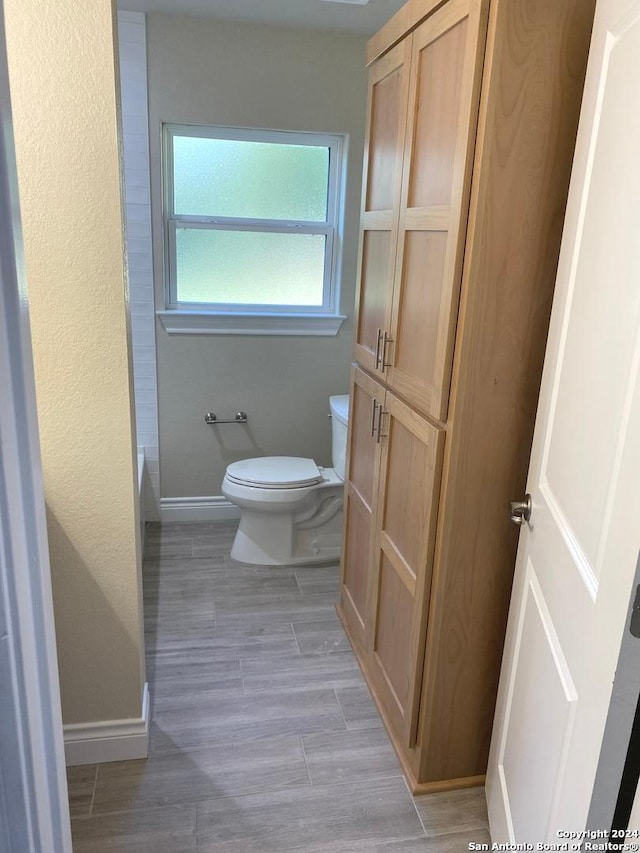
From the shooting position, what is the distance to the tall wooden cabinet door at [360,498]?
83.9 inches

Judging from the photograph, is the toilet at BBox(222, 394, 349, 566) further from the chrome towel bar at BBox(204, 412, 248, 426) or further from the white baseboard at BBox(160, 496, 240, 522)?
the white baseboard at BBox(160, 496, 240, 522)

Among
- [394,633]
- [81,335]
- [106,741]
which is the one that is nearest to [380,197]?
[81,335]

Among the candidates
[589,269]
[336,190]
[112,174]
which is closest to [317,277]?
[336,190]

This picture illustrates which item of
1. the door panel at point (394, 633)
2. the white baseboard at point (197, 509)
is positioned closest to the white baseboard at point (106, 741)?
the door panel at point (394, 633)

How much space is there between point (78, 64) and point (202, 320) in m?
1.78

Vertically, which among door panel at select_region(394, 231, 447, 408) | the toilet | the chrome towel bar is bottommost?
the toilet

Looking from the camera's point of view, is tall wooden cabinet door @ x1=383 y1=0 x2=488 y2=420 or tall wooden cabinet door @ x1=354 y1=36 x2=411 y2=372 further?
tall wooden cabinet door @ x1=354 y1=36 x2=411 y2=372

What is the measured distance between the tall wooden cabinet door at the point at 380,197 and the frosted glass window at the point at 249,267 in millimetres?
1117

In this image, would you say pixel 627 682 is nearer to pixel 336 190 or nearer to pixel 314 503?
pixel 314 503

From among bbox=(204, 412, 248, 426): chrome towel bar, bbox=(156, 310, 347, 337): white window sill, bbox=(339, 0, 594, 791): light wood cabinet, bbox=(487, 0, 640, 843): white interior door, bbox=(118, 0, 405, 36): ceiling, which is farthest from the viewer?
bbox=(204, 412, 248, 426): chrome towel bar

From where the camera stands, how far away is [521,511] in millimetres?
1454

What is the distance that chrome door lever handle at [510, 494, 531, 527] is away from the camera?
1.44m

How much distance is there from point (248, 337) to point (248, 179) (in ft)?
2.47

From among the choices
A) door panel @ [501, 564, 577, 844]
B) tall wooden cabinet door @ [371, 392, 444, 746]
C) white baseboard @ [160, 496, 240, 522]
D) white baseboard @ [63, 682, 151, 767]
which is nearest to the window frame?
white baseboard @ [160, 496, 240, 522]
